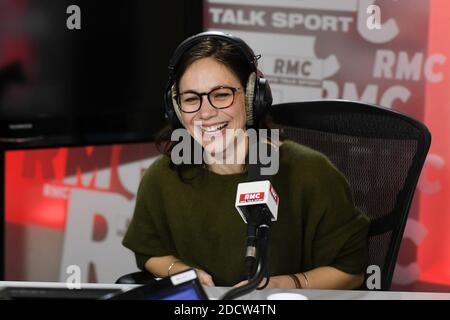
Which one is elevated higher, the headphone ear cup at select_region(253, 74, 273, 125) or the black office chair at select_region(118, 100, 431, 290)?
the headphone ear cup at select_region(253, 74, 273, 125)

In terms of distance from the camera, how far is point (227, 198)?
1552mm

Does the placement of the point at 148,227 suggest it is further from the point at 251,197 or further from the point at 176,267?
the point at 251,197

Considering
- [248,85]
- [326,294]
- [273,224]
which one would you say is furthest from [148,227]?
[326,294]

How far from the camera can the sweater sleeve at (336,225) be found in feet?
4.91

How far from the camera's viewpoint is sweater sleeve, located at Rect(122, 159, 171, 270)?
1602 millimetres

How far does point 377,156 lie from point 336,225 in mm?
206

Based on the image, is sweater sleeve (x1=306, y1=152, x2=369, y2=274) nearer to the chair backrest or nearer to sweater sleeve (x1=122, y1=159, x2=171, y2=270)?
the chair backrest

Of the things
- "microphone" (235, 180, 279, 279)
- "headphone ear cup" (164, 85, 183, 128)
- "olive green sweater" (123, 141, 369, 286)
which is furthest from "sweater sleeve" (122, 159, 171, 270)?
"microphone" (235, 180, 279, 279)

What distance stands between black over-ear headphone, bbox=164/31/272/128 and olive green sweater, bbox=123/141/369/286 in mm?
162

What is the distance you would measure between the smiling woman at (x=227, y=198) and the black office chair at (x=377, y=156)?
0.06 metres

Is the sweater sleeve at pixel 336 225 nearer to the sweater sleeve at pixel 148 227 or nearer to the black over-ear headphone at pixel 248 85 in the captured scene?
the black over-ear headphone at pixel 248 85

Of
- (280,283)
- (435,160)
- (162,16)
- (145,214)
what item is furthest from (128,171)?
(280,283)

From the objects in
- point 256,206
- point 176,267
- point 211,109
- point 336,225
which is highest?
point 211,109
